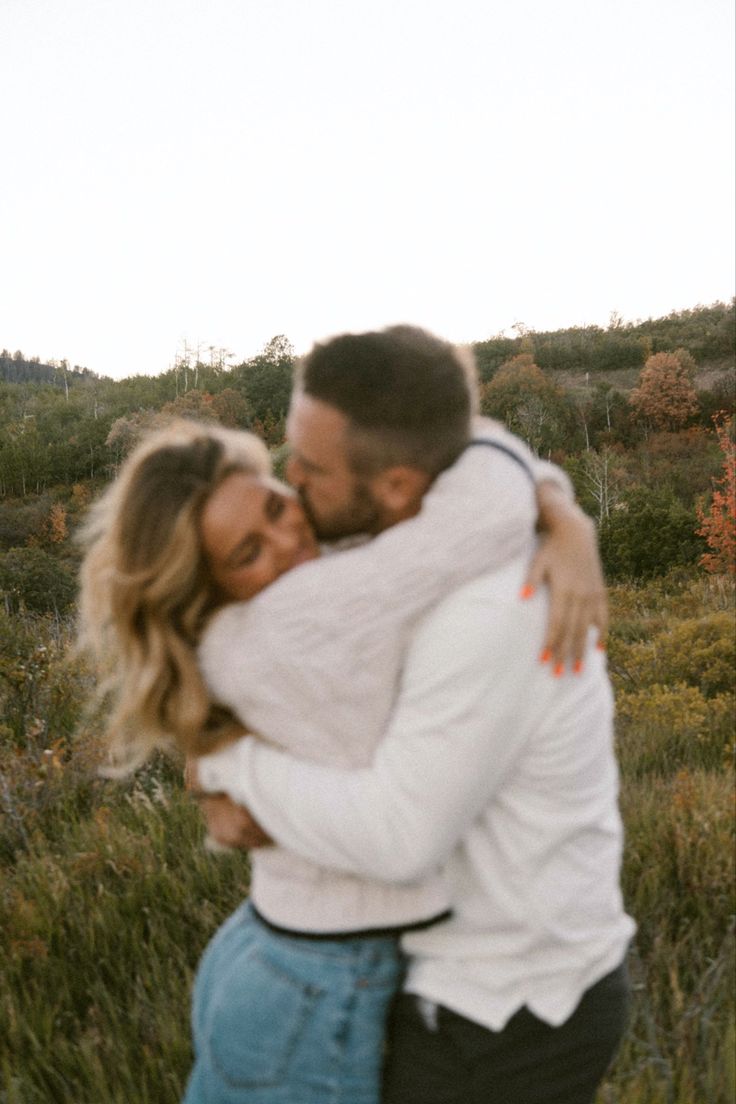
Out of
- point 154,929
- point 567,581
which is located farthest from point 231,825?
point 154,929

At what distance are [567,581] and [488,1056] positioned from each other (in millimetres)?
688

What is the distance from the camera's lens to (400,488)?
4.97 feet

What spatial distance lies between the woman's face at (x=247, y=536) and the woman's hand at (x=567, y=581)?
1.39 feet

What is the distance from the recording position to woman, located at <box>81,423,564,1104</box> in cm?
130

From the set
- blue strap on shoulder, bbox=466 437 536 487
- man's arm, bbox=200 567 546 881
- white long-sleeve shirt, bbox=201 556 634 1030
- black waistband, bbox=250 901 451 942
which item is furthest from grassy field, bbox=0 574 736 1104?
blue strap on shoulder, bbox=466 437 536 487

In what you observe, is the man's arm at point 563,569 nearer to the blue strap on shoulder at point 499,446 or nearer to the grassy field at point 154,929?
the blue strap on shoulder at point 499,446

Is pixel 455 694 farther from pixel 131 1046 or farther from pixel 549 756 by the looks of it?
pixel 131 1046

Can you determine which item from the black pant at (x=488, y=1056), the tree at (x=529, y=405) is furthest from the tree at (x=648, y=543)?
the tree at (x=529, y=405)

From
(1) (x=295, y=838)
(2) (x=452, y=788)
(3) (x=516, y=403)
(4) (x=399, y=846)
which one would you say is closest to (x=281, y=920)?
(1) (x=295, y=838)

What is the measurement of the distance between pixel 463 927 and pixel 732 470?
17429 mm

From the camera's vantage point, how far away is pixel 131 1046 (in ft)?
7.79

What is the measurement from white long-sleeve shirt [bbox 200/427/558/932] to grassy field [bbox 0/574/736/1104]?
2.75ft

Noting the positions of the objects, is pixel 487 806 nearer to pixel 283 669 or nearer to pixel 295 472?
pixel 283 669

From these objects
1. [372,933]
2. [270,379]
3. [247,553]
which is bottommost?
[372,933]
